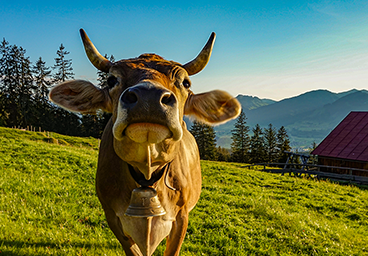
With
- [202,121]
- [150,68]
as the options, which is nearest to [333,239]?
[202,121]

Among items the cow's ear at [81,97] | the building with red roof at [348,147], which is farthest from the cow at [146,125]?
the building with red roof at [348,147]

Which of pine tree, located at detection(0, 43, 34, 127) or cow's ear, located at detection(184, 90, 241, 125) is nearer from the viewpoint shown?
cow's ear, located at detection(184, 90, 241, 125)

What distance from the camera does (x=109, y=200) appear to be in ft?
12.3

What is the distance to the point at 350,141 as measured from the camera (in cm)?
2727

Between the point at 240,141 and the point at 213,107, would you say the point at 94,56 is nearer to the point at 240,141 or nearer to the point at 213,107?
the point at 213,107

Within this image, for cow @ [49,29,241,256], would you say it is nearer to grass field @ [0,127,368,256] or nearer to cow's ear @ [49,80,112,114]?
cow's ear @ [49,80,112,114]

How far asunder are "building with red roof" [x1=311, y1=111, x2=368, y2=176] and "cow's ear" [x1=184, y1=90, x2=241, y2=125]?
84.5 ft

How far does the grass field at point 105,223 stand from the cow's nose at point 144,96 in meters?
3.86

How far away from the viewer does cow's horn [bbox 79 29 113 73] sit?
130 inches

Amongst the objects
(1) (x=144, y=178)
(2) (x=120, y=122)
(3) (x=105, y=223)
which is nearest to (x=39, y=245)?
(3) (x=105, y=223)

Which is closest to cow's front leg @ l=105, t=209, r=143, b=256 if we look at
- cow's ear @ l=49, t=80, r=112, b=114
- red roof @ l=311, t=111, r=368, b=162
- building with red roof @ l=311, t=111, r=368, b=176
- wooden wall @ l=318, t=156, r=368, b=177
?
cow's ear @ l=49, t=80, r=112, b=114

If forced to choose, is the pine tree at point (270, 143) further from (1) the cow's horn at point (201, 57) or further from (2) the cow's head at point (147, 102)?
(1) the cow's horn at point (201, 57)

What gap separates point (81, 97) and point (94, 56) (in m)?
0.55

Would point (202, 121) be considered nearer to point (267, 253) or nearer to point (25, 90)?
point (267, 253)
